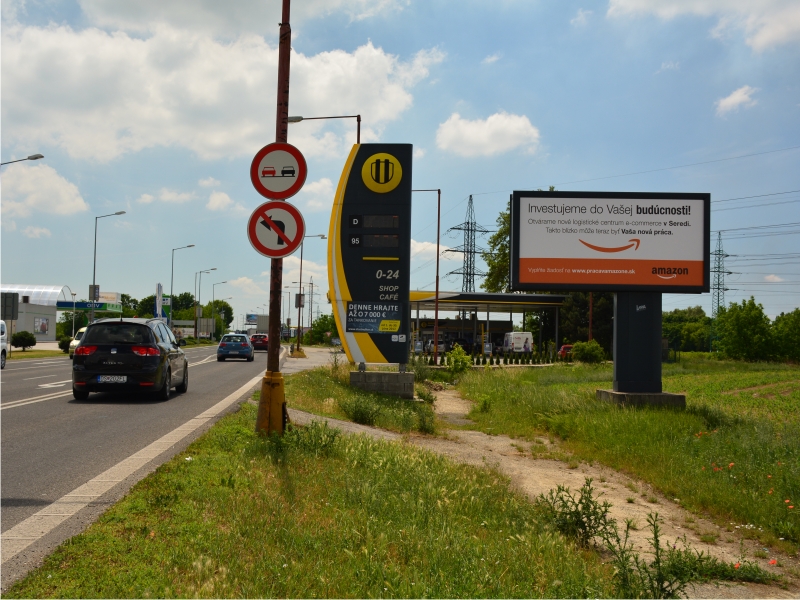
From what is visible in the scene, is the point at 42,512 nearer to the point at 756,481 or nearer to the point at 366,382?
the point at 756,481

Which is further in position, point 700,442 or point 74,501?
point 700,442

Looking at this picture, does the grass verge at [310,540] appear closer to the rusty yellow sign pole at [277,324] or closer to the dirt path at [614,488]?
the rusty yellow sign pole at [277,324]

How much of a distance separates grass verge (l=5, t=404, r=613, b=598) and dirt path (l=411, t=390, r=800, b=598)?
1.44 m

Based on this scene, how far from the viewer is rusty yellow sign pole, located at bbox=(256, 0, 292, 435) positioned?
25.2 feet

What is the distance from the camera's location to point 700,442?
10781mm

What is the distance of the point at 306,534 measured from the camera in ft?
15.0

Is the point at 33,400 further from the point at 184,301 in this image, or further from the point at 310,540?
the point at 184,301

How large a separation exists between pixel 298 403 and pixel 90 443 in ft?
16.1

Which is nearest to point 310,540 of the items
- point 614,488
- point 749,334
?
point 614,488

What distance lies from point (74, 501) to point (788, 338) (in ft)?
204

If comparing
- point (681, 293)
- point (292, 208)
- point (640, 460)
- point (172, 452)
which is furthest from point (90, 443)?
point (681, 293)

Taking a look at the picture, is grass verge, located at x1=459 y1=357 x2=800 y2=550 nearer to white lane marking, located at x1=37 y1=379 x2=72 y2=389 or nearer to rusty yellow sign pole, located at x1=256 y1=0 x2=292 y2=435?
rusty yellow sign pole, located at x1=256 y1=0 x2=292 y2=435

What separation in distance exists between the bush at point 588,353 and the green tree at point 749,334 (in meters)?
17.0

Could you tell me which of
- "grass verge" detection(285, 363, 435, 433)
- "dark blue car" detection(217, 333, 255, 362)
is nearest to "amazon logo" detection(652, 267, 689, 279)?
"grass verge" detection(285, 363, 435, 433)
